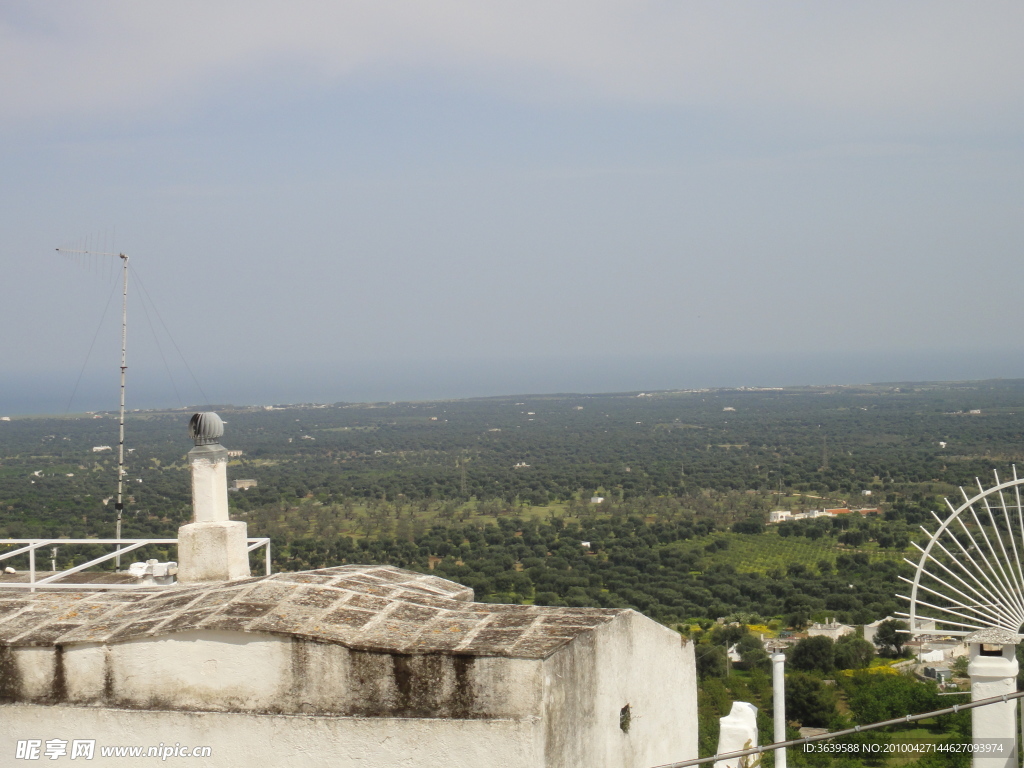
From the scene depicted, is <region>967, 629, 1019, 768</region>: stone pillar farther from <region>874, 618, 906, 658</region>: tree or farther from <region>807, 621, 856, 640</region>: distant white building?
<region>807, 621, 856, 640</region>: distant white building

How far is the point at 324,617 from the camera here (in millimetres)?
4238

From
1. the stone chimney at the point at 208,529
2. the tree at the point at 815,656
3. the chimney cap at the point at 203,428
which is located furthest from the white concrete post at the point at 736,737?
the tree at the point at 815,656

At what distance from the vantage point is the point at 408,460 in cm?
8256

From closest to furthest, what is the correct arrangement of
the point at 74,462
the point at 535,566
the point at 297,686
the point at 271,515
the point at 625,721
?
1. the point at 297,686
2. the point at 625,721
3. the point at 535,566
4. the point at 271,515
5. the point at 74,462

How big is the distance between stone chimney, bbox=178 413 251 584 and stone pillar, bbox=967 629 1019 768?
154 inches

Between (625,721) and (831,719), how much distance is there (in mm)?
16974

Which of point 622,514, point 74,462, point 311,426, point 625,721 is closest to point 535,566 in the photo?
point 622,514

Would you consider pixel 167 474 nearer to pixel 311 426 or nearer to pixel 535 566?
pixel 535 566

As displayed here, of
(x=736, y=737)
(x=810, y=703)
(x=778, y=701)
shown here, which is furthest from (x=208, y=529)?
(x=810, y=703)

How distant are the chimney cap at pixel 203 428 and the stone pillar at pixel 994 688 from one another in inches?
169

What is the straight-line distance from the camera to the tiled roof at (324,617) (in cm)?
407

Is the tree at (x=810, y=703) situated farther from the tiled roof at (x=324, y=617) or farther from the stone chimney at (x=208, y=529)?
the tiled roof at (x=324, y=617)

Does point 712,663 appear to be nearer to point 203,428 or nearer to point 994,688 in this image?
point 203,428

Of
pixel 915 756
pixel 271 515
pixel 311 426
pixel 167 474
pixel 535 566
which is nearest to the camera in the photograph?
pixel 915 756
